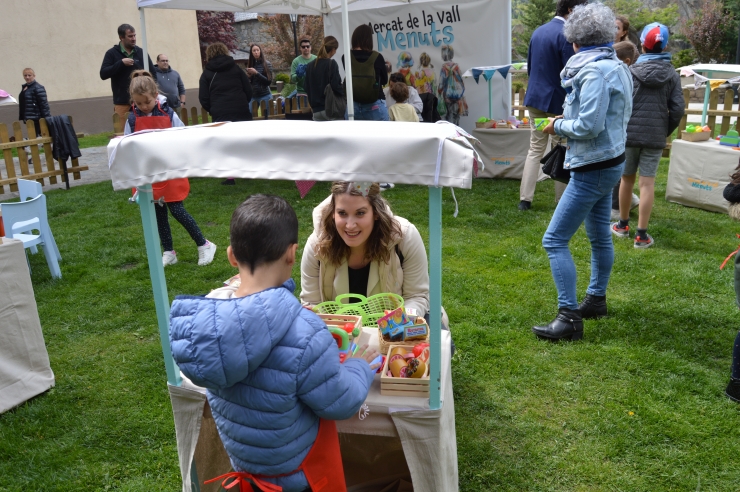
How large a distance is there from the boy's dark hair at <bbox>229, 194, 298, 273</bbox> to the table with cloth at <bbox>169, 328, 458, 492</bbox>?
624mm

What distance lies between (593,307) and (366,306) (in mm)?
2082

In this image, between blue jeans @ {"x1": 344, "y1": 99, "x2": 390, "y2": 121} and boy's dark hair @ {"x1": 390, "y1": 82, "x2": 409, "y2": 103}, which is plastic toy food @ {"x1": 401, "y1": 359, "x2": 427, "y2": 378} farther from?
boy's dark hair @ {"x1": 390, "y1": 82, "x2": 409, "y2": 103}

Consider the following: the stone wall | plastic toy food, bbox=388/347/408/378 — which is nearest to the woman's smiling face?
plastic toy food, bbox=388/347/408/378

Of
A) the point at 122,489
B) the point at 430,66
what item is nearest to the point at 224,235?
the point at 122,489

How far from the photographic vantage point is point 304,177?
5.78 feet

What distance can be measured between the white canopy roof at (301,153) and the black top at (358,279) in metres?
0.94

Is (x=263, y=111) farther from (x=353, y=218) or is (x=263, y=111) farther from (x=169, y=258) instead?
(x=353, y=218)

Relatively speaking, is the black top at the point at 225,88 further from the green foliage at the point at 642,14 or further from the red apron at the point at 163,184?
the green foliage at the point at 642,14

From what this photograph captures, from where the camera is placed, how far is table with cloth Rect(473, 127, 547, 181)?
312 inches

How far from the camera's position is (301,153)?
1780 mm

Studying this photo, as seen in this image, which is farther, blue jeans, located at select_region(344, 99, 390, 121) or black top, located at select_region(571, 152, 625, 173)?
blue jeans, located at select_region(344, 99, 390, 121)

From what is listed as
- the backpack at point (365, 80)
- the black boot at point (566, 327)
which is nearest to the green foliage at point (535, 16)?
the backpack at point (365, 80)

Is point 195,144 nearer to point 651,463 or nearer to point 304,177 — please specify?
point 304,177

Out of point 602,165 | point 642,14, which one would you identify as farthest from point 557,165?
point 642,14
